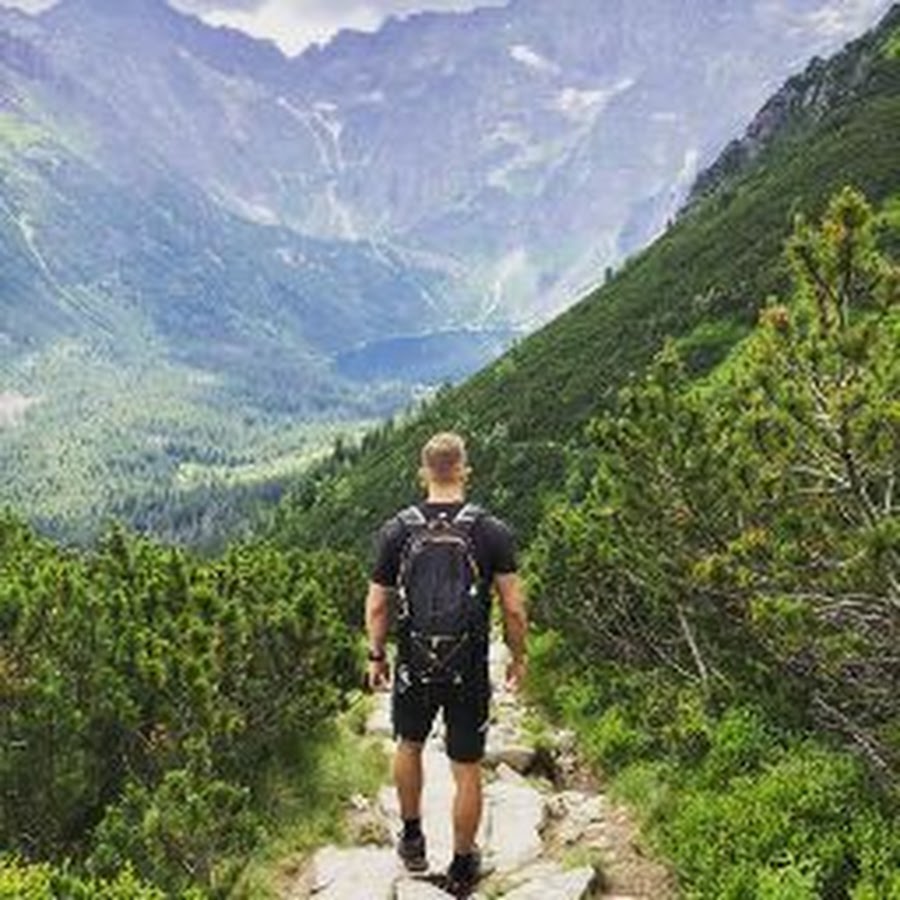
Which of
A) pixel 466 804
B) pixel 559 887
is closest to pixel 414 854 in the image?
pixel 466 804

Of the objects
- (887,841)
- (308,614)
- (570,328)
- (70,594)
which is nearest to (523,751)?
(308,614)

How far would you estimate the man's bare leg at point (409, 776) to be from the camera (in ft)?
49.3

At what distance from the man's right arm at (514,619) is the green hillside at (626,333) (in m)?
69.6

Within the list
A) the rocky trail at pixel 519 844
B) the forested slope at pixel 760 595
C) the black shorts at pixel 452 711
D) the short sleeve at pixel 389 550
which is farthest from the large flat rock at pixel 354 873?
the short sleeve at pixel 389 550

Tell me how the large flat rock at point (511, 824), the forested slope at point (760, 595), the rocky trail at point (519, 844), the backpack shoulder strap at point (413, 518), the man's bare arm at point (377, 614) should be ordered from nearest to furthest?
the forested slope at point (760, 595)
the backpack shoulder strap at point (413, 518)
the man's bare arm at point (377, 614)
the rocky trail at point (519, 844)
the large flat rock at point (511, 824)

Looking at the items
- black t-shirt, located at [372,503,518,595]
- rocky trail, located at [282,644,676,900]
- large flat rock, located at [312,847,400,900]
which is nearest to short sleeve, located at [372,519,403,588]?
black t-shirt, located at [372,503,518,595]

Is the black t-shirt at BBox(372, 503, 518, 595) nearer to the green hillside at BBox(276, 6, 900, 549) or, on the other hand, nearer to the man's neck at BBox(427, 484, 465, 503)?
the man's neck at BBox(427, 484, 465, 503)

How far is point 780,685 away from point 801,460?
4.10 meters

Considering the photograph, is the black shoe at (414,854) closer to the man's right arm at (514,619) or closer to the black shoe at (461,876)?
the black shoe at (461,876)

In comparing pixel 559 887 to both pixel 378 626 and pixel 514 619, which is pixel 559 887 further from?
pixel 378 626

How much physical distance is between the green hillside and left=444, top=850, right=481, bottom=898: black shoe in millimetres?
69494

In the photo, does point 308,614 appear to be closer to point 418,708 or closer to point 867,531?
point 418,708

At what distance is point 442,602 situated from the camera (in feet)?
46.6

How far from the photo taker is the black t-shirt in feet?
47.1
